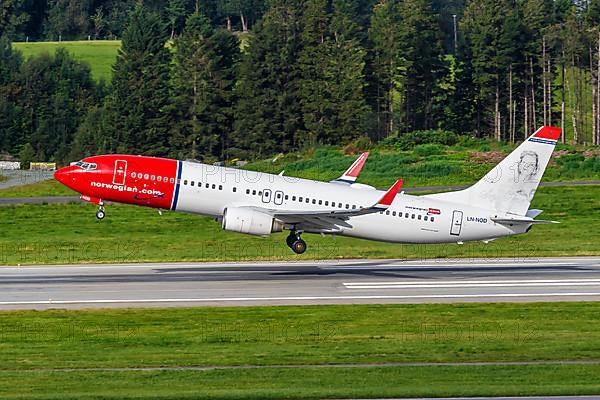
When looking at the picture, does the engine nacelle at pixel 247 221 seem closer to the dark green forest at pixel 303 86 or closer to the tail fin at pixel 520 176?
the tail fin at pixel 520 176

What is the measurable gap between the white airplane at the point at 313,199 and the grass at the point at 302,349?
8585mm

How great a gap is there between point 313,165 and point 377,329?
58375mm

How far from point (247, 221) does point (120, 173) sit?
19.3 feet

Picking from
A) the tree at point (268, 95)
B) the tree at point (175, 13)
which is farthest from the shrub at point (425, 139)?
the tree at point (175, 13)

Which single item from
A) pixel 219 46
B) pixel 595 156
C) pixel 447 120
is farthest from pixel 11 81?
pixel 595 156

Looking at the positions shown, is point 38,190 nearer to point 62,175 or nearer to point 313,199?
point 62,175

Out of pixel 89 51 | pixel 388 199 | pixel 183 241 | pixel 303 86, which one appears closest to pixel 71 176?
pixel 388 199

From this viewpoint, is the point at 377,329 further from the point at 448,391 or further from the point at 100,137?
the point at 100,137

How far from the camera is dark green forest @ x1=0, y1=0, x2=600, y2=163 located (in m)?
121

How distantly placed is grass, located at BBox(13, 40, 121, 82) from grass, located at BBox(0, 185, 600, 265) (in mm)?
104981

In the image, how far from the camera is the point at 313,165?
9450cm

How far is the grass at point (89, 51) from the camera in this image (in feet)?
593

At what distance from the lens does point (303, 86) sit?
404 feet

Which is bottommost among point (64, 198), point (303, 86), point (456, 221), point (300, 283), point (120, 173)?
point (300, 283)
